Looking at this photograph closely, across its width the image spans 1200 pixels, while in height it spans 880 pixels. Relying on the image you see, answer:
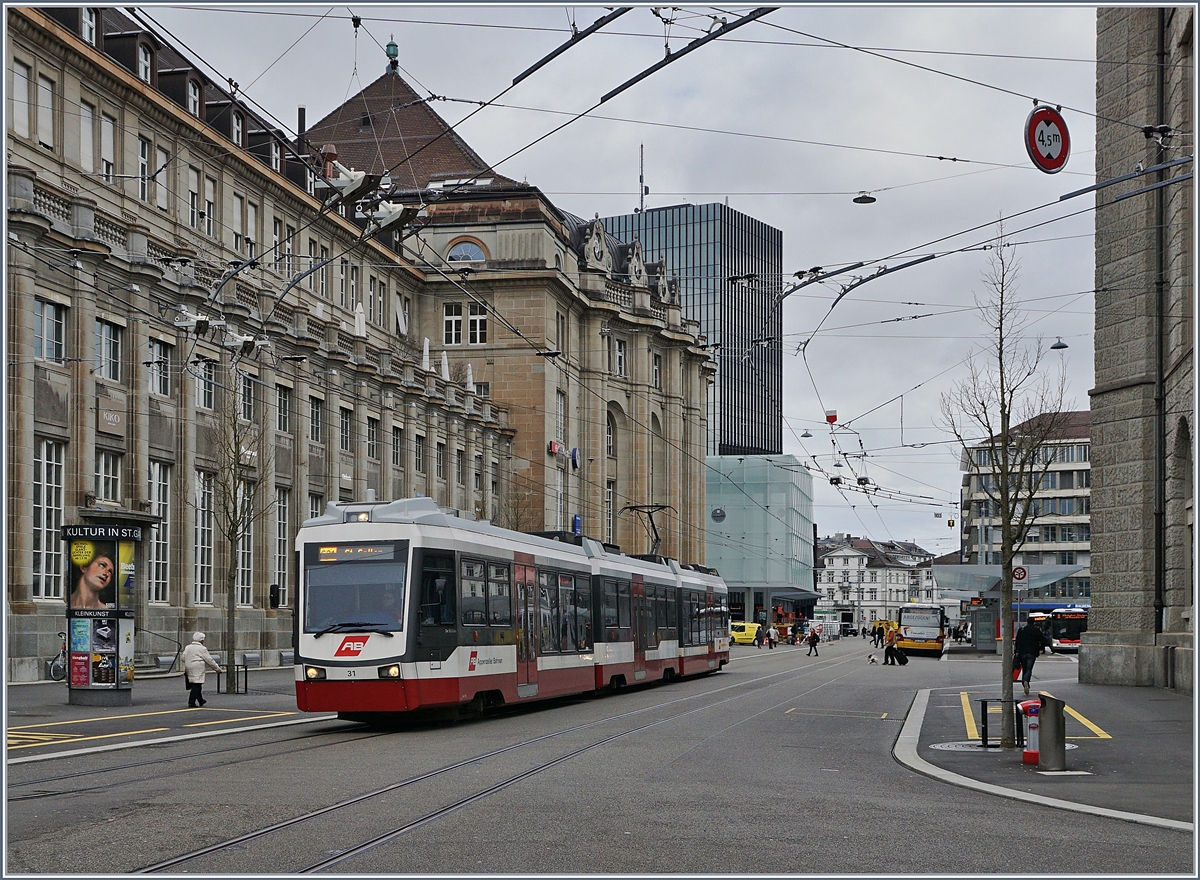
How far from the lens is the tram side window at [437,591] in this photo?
2062 cm

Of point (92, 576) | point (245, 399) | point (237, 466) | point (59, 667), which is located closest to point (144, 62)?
point (245, 399)

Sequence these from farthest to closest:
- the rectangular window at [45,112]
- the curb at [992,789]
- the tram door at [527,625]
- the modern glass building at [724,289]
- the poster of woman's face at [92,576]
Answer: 1. the modern glass building at [724,289]
2. the rectangular window at [45,112]
3. the poster of woman's face at [92,576]
4. the tram door at [527,625]
5. the curb at [992,789]

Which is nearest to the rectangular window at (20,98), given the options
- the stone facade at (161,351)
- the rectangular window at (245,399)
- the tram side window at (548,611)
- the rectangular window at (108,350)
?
the stone facade at (161,351)

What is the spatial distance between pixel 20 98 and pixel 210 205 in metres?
11.1

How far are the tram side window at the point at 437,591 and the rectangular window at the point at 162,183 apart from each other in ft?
87.5

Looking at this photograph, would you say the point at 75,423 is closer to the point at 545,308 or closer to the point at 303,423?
the point at 303,423

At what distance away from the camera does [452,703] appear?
21.3 meters

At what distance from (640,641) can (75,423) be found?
566 inches

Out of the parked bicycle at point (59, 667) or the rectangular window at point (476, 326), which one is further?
the rectangular window at point (476, 326)

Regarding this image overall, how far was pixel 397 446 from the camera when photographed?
58875mm

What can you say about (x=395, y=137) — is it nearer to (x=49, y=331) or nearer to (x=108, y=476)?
(x=108, y=476)

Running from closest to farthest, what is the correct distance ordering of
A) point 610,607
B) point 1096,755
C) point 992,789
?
point 992,789
point 1096,755
point 610,607

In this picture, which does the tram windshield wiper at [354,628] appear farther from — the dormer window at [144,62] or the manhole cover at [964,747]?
the dormer window at [144,62]

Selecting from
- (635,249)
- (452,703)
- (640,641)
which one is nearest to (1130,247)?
(640,641)
